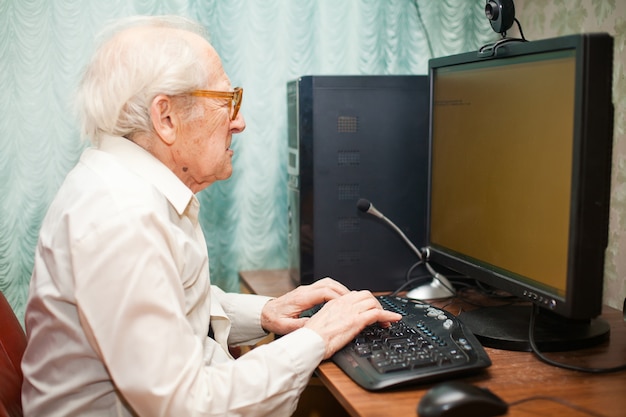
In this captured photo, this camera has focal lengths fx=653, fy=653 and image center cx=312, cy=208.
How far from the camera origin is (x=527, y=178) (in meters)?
1.07

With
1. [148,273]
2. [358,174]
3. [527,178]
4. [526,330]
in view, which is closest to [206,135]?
[148,273]

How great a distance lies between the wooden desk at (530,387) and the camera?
86cm

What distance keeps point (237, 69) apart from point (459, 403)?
1.18 meters

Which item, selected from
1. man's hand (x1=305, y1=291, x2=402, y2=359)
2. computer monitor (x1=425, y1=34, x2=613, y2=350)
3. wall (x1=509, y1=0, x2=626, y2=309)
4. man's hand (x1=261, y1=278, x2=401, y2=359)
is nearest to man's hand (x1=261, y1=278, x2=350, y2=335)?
man's hand (x1=261, y1=278, x2=401, y2=359)

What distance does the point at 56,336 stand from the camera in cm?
100

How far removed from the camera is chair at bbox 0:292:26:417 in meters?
1.03

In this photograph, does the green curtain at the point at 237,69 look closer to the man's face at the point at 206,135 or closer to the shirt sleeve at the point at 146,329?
the man's face at the point at 206,135

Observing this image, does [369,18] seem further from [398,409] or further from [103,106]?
[398,409]

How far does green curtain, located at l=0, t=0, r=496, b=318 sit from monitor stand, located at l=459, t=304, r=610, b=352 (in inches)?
29.6

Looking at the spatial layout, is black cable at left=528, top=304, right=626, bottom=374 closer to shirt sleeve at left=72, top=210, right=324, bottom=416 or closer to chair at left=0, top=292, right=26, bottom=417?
shirt sleeve at left=72, top=210, right=324, bottom=416

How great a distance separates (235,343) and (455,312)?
460mm

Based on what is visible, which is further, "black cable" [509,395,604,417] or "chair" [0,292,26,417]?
"chair" [0,292,26,417]

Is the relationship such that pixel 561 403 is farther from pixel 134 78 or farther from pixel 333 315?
pixel 134 78

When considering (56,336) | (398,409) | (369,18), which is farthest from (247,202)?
(398,409)
